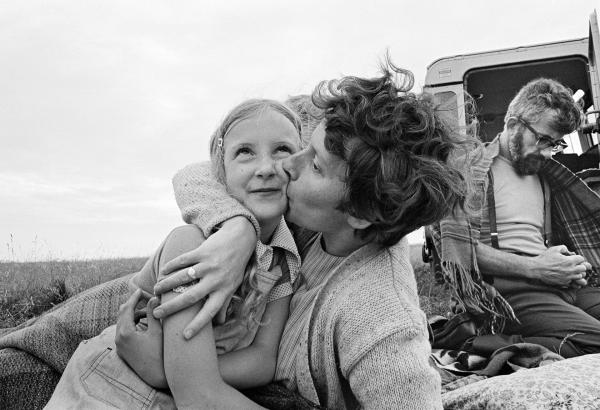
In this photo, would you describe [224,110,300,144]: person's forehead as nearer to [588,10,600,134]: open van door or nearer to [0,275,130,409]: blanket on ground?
[0,275,130,409]: blanket on ground

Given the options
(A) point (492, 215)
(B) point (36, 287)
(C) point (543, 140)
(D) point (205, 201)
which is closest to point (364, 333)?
(D) point (205, 201)

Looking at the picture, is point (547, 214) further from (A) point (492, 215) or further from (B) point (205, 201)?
(B) point (205, 201)

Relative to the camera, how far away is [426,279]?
5.95 meters

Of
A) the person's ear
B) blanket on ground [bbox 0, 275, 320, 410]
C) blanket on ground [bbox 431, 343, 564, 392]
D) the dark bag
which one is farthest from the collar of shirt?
the dark bag

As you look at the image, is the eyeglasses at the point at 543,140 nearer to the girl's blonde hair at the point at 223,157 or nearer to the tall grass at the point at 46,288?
the tall grass at the point at 46,288

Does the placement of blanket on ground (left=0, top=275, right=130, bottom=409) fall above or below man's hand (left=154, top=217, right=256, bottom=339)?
below

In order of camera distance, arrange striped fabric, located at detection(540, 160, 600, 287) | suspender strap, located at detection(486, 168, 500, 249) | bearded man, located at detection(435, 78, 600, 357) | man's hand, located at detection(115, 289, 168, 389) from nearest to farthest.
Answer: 1. man's hand, located at detection(115, 289, 168, 389)
2. bearded man, located at detection(435, 78, 600, 357)
3. suspender strap, located at detection(486, 168, 500, 249)
4. striped fabric, located at detection(540, 160, 600, 287)

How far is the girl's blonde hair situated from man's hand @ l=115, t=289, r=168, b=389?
199mm

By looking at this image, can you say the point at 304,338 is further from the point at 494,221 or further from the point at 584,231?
the point at 584,231

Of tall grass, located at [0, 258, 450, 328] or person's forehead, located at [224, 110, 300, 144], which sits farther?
tall grass, located at [0, 258, 450, 328]

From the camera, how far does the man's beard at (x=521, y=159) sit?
11.7ft

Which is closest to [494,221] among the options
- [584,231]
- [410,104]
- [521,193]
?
[521,193]

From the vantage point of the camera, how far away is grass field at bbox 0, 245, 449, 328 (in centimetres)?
421

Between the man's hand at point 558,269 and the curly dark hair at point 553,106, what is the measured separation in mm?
818
